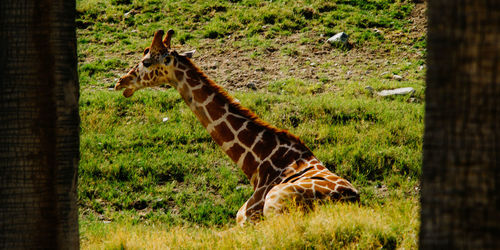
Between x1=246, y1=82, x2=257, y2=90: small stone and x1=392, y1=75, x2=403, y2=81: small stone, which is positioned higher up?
x1=392, y1=75, x2=403, y2=81: small stone

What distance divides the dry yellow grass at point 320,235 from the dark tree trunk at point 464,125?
7.17 feet

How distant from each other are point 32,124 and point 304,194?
332 cm

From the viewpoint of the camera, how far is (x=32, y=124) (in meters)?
3.68

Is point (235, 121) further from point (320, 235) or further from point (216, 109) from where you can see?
point (320, 235)

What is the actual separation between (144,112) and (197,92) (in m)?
4.20

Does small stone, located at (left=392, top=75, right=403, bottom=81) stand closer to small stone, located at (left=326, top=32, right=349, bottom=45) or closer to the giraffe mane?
small stone, located at (left=326, top=32, right=349, bottom=45)

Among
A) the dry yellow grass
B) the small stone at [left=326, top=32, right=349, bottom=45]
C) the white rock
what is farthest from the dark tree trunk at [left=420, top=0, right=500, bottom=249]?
the small stone at [left=326, top=32, right=349, bottom=45]

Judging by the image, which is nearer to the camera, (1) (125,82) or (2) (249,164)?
(2) (249,164)

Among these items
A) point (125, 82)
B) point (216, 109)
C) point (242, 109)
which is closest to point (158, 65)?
point (125, 82)

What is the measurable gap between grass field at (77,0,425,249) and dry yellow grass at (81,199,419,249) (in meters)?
0.01

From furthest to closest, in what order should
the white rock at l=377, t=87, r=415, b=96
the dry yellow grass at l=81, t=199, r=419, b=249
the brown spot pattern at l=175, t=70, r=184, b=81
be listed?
the white rock at l=377, t=87, r=415, b=96 → the brown spot pattern at l=175, t=70, r=184, b=81 → the dry yellow grass at l=81, t=199, r=419, b=249

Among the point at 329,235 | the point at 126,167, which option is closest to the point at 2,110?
the point at 329,235

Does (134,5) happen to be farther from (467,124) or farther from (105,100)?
(467,124)

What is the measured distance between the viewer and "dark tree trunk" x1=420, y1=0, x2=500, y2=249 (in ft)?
7.65
